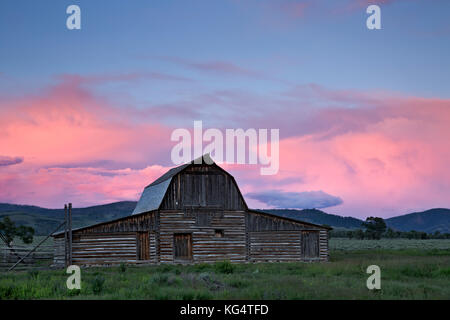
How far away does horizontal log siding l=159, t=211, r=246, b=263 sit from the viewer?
36094 millimetres

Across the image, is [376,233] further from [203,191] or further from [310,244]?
[203,191]

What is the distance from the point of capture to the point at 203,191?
36812 millimetres

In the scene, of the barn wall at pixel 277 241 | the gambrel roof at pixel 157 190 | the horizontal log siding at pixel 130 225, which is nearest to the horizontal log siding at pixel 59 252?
the horizontal log siding at pixel 130 225

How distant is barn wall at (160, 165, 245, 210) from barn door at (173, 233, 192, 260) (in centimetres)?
195

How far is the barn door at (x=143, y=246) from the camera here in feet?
117

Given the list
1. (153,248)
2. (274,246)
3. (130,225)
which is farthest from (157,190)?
(274,246)

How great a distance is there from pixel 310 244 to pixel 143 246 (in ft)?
39.7

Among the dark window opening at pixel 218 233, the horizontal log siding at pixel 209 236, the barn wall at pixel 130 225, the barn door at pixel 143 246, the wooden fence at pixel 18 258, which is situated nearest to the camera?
the wooden fence at pixel 18 258

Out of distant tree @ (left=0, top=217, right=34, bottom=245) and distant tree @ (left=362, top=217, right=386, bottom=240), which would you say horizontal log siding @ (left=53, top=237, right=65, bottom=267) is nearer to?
distant tree @ (left=0, top=217, right=34, bottom=245)

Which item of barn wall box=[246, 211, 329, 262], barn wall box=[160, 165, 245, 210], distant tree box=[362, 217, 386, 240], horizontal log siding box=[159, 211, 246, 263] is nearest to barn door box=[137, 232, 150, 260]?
horizontal log siding box=[159, 211, 246, 263]

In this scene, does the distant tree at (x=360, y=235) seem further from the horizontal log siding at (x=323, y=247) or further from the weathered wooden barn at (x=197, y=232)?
the weathered wooden barn at (x=197, y=232)

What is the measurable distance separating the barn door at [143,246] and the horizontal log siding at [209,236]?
0.94 meters

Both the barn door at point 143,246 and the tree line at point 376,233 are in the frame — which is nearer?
the barn door at point 143,246
